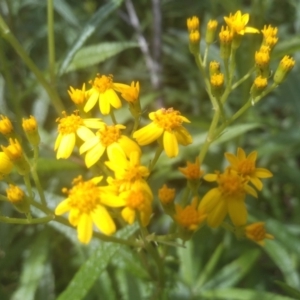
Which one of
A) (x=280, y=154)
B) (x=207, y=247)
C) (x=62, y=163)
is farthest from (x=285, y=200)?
(x=62, y=163)

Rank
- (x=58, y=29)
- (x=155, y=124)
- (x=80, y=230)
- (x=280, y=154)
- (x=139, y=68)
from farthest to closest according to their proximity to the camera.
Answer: (x=139, y=68)
(x=58, y=29)
(x=280, y=154)
(x=155, y=124)
(x=80, y=230)

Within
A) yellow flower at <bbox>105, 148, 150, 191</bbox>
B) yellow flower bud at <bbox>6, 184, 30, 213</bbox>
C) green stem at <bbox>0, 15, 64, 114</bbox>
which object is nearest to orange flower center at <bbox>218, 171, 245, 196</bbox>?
yellow flower at <bbox>105, 148, 150, 191</bbox>

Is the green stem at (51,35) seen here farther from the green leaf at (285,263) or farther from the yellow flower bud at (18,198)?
the green leaf at (285,263)

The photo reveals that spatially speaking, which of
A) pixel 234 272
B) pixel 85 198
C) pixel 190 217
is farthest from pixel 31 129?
pixel 234 272

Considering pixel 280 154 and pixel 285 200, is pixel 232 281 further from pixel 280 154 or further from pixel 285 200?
pixel 285 200

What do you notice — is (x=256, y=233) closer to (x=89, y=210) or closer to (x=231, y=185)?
(x=231, y=185)

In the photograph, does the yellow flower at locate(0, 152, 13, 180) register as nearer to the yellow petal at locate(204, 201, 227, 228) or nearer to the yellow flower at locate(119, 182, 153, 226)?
the yellow flower at locate(119, 182, 153, 226)
